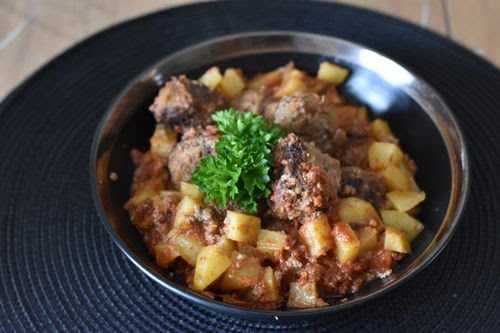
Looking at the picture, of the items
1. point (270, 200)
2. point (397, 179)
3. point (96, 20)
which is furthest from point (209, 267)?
point (96, 20)

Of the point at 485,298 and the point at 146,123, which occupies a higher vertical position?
the point at 146,123

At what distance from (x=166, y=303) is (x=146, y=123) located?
3.37 feet

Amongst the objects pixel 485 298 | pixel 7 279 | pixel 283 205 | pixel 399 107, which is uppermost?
pixel 399 107

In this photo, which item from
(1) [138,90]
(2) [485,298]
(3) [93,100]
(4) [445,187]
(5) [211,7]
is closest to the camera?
(2) [485,298]

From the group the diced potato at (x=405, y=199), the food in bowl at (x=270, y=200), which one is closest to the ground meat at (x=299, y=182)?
the food in bowl at (x=270, y=200)

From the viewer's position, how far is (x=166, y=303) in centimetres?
265

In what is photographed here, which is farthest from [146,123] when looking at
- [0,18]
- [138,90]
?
[0,18]

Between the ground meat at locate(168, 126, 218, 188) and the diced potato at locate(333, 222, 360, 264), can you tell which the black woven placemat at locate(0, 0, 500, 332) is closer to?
the diced potato at locate(333, 222, 360, 264)

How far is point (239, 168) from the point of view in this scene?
2.67m

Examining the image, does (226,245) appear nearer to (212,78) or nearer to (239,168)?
A: (239,168)

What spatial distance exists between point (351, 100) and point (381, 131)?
0.29 m

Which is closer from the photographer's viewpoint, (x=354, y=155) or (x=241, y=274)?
(x=241, y=274)

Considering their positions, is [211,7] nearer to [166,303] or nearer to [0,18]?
[0,18]

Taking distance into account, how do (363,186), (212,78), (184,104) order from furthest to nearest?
(212,78), (184,104), (363,186)
